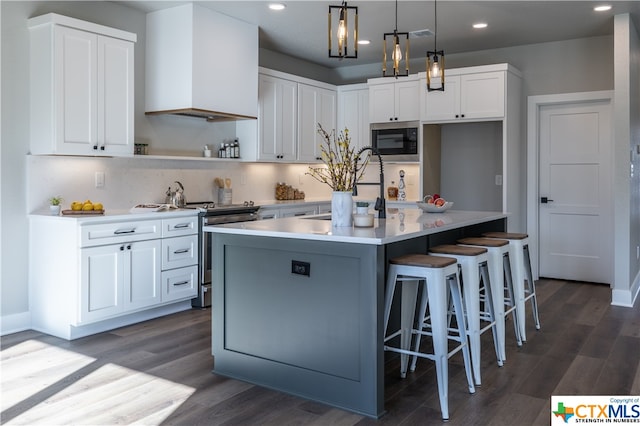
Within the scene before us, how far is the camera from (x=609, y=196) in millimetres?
6043

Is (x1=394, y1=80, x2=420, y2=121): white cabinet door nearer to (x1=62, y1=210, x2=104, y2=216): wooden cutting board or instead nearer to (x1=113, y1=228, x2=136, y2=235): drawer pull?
(x1=113, y1=228, x2=136, y2=235): drawer pull

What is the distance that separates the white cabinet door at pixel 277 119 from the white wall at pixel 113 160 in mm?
362

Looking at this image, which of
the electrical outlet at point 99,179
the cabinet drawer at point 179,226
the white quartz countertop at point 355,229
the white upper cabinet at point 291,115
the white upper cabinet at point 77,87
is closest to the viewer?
the white quartz countertop at point 355,229

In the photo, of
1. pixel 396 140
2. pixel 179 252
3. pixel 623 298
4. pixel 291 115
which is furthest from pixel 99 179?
pixel 623 298

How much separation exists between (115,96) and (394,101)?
336 cm

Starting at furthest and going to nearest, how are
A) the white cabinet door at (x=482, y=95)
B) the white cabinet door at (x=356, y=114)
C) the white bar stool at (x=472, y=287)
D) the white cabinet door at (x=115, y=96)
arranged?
the white cabinet door at (x=356, y=114), the white cabinet door at (x=482, y=95), the white cabinet door at (x=115, y=96), the white bar stool at (x=472, y=287)

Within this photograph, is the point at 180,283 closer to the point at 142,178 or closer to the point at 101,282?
the point at 101,282

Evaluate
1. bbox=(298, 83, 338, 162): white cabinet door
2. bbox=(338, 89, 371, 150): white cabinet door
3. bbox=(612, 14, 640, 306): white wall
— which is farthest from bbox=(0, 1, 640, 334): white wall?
bbox=(338, 89, 371, 150): white cabinet door

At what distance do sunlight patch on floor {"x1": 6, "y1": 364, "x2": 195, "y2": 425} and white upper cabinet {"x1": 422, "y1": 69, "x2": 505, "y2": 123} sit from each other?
435 cm

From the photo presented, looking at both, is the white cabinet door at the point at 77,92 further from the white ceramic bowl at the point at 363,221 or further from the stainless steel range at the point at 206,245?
the white ceramic bowl at the point at 363,221

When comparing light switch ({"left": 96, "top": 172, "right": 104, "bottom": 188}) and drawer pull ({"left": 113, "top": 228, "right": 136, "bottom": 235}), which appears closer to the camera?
drawer pull ({"left": 113, "top": 228, "right": 136, "bottom": 235})

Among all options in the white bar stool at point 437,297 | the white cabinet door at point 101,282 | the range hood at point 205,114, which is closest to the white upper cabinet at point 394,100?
the range hood at point 205,114

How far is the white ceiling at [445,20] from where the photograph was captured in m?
4.90

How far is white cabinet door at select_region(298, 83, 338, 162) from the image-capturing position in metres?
6.63
